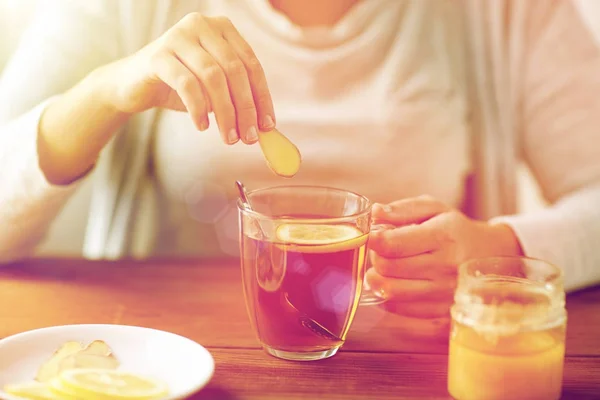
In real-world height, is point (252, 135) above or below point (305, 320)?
above

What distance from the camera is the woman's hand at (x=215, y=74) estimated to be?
663mm

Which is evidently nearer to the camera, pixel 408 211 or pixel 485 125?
pixel 408 211

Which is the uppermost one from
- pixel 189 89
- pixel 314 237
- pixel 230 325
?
pixel 189 89

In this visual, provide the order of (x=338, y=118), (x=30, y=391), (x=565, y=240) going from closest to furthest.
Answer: (x=30, y=391)
(x=565, y=240)
(x=338, y=118)

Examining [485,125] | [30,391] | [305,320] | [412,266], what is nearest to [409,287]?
[412,266]

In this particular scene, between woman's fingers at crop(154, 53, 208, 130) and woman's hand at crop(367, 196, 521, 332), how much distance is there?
0.18m

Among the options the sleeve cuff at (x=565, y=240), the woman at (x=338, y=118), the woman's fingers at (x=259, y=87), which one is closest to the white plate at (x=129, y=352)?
the woman's fingers at (x=259, y=87)

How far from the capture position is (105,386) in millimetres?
539

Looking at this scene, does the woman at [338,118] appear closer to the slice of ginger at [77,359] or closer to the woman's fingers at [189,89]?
the woman's fingers at [189,89]

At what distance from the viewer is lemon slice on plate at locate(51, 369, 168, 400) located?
1.73 ft

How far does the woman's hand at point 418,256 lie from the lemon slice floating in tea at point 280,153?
9 cm

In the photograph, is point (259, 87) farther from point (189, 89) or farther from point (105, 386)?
point (105, 386)

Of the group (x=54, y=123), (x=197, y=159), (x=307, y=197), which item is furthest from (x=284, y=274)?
(x=197, y=159)

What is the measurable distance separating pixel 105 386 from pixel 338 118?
0.65 metres
